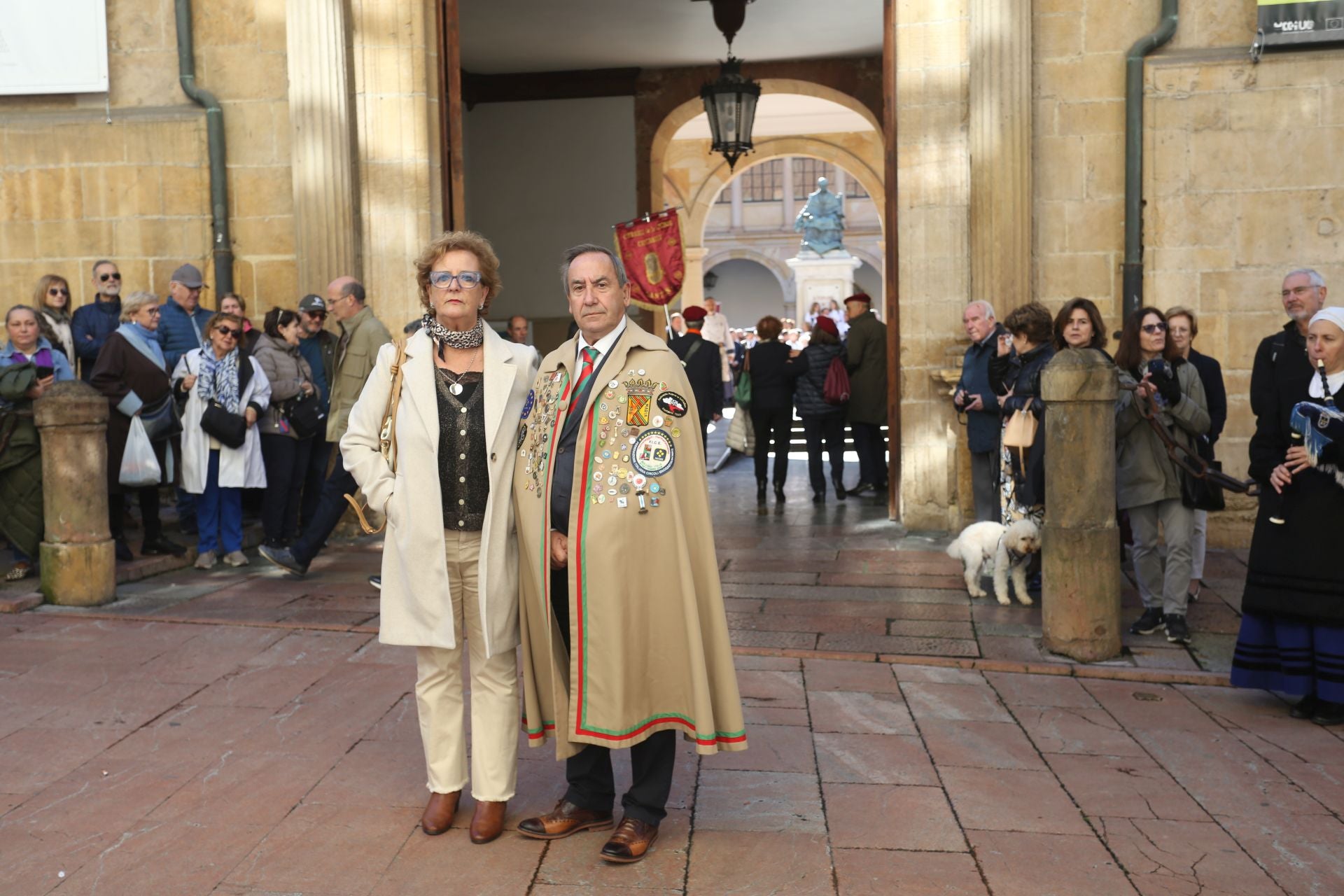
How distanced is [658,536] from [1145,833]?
1.68m

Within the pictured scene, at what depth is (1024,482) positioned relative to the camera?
6812mm

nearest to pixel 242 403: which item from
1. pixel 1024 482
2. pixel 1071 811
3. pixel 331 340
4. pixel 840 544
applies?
pixel 331 340

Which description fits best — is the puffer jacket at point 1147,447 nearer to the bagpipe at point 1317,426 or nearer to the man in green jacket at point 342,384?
the bagpipe at point 1317,426

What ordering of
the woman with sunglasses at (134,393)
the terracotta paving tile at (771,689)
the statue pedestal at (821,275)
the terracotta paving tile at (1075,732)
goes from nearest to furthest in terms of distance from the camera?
the terracotta paving tile at (1075,732), the terracotta paving tile at (771,689), the woman with sunglasses at (134,393), the statue pedestal at (821,275)

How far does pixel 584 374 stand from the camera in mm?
3588

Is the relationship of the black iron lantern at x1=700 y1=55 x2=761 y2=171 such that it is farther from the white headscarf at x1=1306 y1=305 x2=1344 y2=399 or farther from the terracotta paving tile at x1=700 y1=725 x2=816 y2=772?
the terracotta paving tile at x1=700 y1=725 x2=816 y2=772

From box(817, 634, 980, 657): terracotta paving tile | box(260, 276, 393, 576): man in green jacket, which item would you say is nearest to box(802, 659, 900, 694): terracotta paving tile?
box(817, 634, 980, 657): terracotta paving tile

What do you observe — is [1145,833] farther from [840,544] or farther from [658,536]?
[840,544]

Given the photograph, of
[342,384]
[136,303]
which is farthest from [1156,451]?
[136,303]

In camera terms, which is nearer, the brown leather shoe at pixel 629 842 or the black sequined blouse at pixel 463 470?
the brown leather shoe at pixel 629 842

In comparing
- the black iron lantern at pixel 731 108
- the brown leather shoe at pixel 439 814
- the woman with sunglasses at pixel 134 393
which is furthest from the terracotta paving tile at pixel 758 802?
the black iron lantern at pixel 731 108

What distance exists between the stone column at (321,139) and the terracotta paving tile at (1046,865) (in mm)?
6557

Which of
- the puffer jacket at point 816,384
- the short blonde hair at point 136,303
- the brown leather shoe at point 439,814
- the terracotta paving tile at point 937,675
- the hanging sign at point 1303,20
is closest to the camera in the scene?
the brown leather shoe at point 439,814

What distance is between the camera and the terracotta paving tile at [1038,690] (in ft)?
16.8
